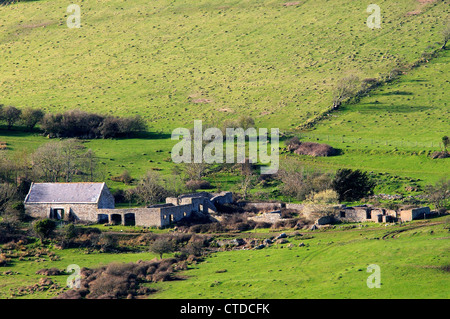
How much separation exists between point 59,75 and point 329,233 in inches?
3803

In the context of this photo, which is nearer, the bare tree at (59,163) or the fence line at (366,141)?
the bare tree at (59,163)

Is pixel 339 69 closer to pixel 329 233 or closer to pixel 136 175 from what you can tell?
pixel 136 175

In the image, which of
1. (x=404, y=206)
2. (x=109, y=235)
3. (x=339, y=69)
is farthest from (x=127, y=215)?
(x=339, y=69)

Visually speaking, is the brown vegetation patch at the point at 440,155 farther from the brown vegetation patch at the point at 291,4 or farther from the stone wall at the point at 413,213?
the brown vegetation patch at the point at 291,4

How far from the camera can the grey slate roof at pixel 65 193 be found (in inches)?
2990

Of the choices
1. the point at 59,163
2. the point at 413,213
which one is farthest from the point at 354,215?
the point at 59,163

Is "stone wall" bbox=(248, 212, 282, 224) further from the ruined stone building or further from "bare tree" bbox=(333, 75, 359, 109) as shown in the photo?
"bare tree" bbox=(333, 75, 359, 109)

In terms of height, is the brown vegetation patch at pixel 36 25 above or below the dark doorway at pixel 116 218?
above

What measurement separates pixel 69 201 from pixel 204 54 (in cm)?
7677

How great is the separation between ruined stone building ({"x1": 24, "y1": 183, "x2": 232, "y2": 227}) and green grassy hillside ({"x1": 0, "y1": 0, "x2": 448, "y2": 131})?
1614 inches
